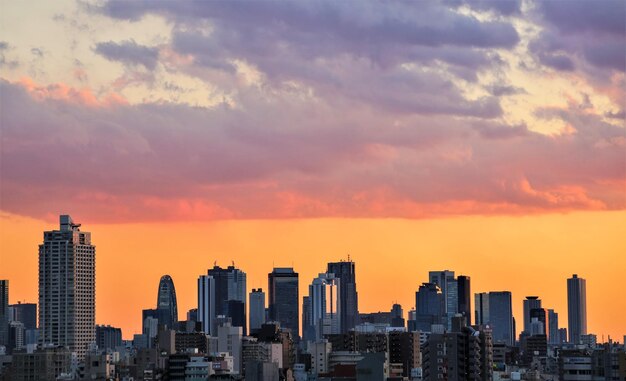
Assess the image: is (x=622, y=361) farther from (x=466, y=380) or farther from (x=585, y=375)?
(x=466, y=380)

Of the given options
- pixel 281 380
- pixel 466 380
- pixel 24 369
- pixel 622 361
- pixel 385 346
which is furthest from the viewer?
pixel 385 346

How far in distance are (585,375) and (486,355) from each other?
1446cm

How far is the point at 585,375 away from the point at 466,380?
40.1ft

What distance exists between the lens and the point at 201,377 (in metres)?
154

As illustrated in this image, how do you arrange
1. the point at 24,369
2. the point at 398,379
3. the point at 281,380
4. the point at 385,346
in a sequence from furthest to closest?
the point at 385,346
the point at 24,369
the point at 281,380
the point at 398,379

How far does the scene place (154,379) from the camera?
161m

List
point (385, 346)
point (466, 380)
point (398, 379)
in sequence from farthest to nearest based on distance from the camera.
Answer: point (385, 346), point (398, 379), point (466, 380)

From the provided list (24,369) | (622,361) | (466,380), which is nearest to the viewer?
(622,361)

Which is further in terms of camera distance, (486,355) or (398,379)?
(398,379)

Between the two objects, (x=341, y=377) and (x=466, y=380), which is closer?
(x=466, y=380)

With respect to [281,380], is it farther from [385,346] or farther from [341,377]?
[385,346]

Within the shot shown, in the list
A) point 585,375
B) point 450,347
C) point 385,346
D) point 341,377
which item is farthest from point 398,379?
point 385,346

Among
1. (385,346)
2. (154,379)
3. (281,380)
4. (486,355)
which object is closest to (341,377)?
(281,380)

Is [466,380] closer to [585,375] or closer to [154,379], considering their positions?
[585,375]
